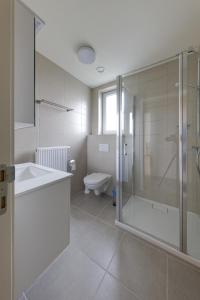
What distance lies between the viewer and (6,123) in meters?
0.47

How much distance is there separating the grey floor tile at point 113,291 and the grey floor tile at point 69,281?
0.14 ft

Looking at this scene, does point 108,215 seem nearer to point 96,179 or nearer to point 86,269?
point 96,179

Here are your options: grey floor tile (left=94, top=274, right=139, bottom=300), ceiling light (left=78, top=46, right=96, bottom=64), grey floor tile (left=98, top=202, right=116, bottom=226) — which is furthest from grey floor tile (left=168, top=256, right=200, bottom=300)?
ceiling light (left=78, top=46, right=96, bottom=64)

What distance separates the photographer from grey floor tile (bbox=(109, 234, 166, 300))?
102 cm

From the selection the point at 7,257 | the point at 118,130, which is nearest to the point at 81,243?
the point at 7,257

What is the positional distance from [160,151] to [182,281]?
1.52 m

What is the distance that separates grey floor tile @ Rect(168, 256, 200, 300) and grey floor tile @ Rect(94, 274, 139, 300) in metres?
0.29

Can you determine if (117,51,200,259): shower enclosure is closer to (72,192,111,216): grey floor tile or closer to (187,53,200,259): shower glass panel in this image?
(187,53,200,259): shower glass panel

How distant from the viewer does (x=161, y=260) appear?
4.17 feet

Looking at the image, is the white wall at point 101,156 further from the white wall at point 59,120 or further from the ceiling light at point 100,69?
the ceiling light at point 100,69

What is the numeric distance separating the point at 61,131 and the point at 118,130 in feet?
3.46

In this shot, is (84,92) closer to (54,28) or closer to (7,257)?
(54,28)

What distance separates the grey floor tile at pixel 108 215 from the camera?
6.11ft

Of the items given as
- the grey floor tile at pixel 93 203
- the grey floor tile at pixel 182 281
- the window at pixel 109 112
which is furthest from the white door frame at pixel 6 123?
the window at pixel 109 112
